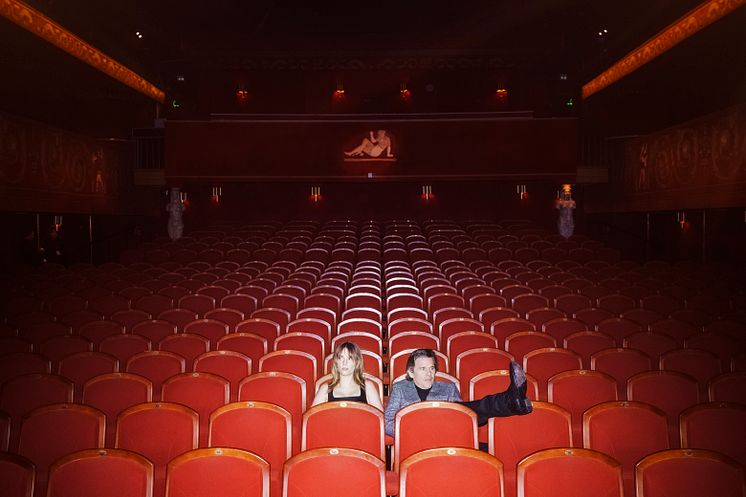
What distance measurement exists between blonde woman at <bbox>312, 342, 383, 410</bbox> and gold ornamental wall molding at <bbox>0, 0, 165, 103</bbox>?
8594 mm

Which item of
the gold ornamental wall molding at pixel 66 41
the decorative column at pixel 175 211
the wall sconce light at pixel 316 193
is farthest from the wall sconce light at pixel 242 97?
the gold ornamental wall molding at pixel 66 41

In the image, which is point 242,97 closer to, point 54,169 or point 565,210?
point 54,169

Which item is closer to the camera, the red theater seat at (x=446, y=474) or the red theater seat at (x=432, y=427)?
the red theater seat at (x=446, y=474)

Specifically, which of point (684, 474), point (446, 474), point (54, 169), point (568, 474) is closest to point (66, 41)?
point (54, 169)

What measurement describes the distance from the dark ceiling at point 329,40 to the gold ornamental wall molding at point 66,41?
17 centimetres

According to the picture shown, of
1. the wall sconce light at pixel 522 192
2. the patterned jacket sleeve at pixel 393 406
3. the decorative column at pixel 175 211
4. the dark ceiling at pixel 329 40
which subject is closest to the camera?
the patterned jacket sleeve at pixel 393 406

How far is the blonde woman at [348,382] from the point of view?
210 inches

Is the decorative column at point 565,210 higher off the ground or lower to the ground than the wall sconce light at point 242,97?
lower

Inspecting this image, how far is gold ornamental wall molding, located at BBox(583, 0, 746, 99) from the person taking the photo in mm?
10398

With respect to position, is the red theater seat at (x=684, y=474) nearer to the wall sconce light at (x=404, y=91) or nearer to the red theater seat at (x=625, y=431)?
the red theater seat at (x=625, y=431)

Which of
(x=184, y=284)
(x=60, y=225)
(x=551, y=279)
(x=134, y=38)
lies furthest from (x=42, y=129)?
(x=551, y=279)

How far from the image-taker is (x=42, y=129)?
49.5ft

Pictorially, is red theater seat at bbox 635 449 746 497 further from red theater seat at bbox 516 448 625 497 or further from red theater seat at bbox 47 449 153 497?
red theater seat at bbox 47 449 153 497

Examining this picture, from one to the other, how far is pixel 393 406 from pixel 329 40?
1793cm
